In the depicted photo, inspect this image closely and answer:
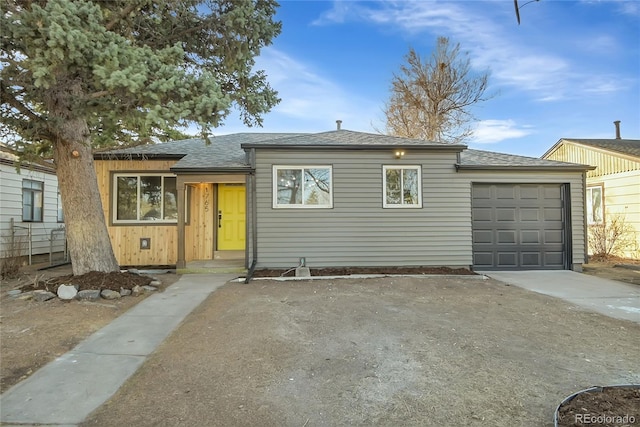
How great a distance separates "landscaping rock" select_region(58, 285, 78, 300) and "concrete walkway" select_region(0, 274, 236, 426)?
1068mm

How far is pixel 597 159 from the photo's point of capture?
12.2 metres

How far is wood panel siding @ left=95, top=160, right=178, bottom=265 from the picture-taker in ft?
29.8

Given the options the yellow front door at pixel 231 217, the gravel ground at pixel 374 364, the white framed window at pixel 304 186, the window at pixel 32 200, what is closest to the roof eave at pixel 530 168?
the white framed window at pixel 304 186

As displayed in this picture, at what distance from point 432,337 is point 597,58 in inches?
437

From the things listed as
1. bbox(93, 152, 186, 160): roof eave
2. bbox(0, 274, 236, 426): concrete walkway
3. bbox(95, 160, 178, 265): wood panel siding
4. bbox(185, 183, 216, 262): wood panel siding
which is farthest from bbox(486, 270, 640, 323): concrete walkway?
bbox(93, 152, 186, 160): roof eave

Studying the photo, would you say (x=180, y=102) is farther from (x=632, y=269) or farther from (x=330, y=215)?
(x=632, y=269)

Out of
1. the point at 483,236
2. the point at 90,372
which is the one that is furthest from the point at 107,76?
the point at 483,236

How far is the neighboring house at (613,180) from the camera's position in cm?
1072

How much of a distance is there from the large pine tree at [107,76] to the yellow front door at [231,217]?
9.16ft

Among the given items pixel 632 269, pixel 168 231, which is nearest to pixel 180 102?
pixel 168 231

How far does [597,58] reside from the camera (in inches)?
397

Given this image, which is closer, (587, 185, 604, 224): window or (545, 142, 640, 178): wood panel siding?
(545, 142, 640, 178): wood panel siding

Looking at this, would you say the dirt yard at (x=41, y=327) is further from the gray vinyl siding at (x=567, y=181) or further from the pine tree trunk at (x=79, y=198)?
the gray vinyl siding at (x=567, y=181)

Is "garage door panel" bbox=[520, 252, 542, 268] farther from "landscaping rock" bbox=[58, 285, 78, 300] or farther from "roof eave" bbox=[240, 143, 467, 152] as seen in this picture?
"landscaping rock" bbox=[58, 285, 78, 300]
